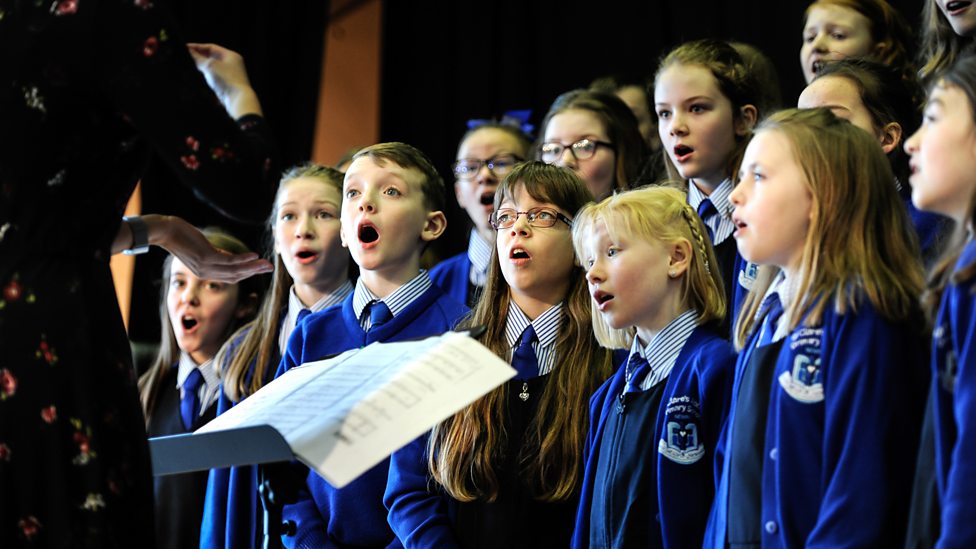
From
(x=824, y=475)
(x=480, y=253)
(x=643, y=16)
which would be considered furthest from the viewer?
(x=643, y=16)

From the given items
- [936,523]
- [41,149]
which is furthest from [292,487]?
[936,523]

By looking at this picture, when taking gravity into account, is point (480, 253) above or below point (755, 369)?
above

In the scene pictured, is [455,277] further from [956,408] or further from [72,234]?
[956,408]

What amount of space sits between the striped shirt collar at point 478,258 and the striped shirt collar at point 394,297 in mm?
376

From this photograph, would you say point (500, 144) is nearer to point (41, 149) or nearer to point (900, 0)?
point (900, 0)

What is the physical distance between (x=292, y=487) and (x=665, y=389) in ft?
2.48

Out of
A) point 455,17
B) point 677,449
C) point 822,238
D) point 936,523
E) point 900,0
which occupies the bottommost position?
point 936,523

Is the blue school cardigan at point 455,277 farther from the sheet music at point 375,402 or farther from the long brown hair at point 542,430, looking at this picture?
the sheet music at point 375,402

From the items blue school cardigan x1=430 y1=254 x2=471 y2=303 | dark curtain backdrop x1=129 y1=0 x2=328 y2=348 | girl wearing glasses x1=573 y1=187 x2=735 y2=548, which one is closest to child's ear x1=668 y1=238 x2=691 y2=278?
girl wearing glasses x1=573 y1=187 x2=735 y2=548

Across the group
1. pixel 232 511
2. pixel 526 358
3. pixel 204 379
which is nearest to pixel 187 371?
pixel 204 379

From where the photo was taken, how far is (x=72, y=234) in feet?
5.00

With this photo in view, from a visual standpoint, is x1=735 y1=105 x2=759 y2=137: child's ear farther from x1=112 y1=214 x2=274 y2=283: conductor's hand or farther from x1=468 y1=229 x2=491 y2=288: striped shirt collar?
x1=112 y1=214 x2=274 y2=283: conductor's hand

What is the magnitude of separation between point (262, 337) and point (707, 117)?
1338mm

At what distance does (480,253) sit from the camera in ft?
10.6
